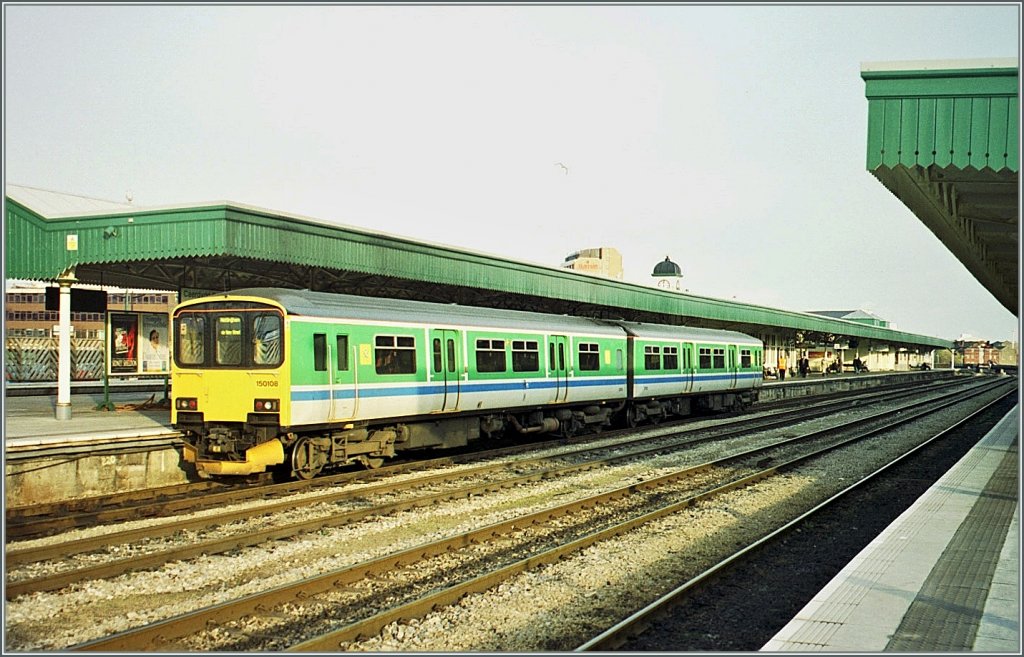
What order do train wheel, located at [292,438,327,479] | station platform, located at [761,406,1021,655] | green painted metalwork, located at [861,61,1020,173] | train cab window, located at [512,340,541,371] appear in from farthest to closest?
1. train cab window, located at [512,340,541,371]
2. train wheel, located at [292,438,327,479]
3. green painted metalwork, located at [861,61,1020,173]
4. station platform, located at [761,406,1021,655]

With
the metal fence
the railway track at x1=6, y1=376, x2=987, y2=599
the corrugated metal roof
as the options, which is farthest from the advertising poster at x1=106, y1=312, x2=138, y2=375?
the corrugated metal roof

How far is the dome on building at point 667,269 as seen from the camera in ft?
269

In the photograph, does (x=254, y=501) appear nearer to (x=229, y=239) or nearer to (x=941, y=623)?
(x=229, y=239)

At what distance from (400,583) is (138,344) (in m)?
13.3

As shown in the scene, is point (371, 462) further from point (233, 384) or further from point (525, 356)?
point (525, 356)

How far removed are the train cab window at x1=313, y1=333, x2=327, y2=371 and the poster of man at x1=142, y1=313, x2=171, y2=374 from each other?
7.71 m

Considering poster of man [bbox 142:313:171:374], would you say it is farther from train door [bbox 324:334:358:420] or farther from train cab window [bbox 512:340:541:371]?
train cab window [bbox 512:340:541:371]

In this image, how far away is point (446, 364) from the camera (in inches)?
593

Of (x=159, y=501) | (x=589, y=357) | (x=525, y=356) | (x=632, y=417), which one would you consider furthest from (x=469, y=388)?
(x=632, y=417)

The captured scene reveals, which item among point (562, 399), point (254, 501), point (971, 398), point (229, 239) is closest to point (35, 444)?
point (254, 501)

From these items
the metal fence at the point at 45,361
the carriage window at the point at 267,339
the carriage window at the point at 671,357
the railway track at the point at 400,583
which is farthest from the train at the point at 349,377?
the metal fence at the point at 45,361

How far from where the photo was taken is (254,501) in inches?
460

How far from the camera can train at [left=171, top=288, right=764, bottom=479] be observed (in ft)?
40.1

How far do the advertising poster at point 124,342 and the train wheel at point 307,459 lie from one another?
7.47 m
